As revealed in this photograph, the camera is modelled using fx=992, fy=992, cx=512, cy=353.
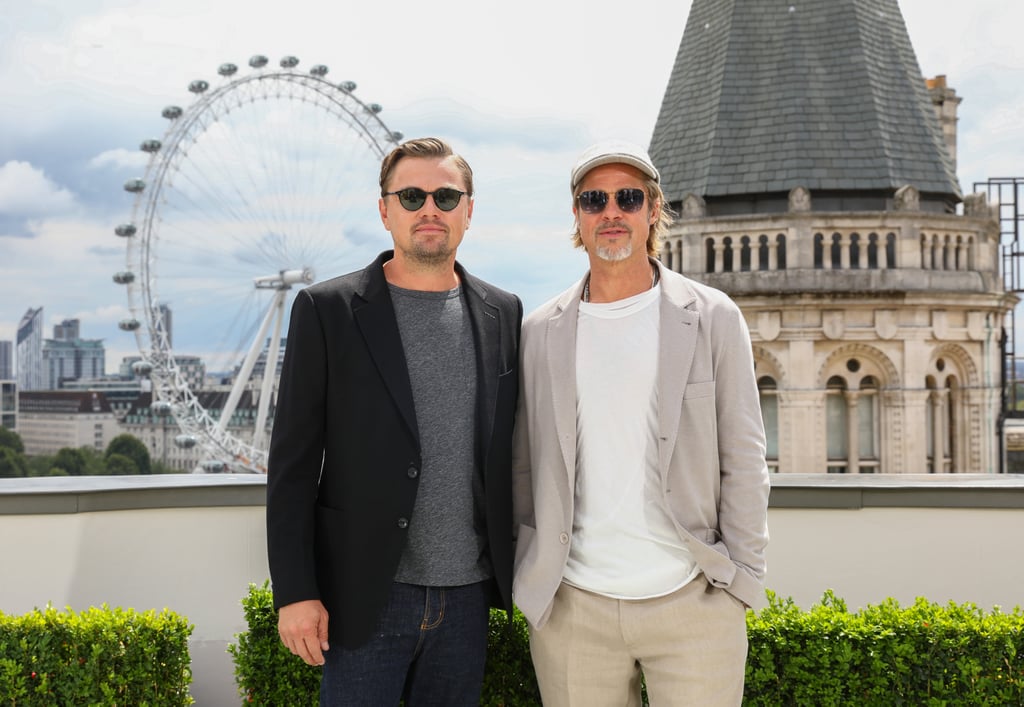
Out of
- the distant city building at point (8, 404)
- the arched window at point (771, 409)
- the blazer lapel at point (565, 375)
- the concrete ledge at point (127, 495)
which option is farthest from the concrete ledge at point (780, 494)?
the distant city building at point (8, 404)

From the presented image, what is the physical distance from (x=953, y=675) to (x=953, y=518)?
4.17 feet

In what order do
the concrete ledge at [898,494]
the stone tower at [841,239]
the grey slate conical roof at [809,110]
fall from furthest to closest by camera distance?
the grey slate conical roof at [809,110] → the stone tower at [841,239] → the concrete ledge at [898,494]

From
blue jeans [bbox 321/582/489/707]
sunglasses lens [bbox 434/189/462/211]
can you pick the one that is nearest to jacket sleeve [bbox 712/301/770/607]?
blue jeans [bbox 321/582/489/707]

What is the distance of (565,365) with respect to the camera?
3.30 metres

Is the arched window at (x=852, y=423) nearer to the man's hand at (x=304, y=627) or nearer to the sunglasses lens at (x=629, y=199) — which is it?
the sunglasses lens at (x=629, y=199)

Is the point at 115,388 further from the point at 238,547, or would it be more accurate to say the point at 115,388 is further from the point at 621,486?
the point at 621,486

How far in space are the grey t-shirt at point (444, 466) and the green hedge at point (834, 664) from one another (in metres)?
0.99

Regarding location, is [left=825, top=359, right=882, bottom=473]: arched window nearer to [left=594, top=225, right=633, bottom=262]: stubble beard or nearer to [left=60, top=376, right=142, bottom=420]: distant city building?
[left=594, top=225, right=633, bottom=262]: stubble beard

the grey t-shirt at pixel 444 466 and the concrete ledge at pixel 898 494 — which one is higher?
the grey t-shirt at pixel 444 466

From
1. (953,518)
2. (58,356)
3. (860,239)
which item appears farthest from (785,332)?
(58,356)

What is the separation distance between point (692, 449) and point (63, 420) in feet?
376

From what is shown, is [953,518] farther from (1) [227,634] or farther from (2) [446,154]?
(1) [227,634]

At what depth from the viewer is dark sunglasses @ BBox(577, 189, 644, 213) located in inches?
134

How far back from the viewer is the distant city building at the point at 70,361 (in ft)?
Result: 372
